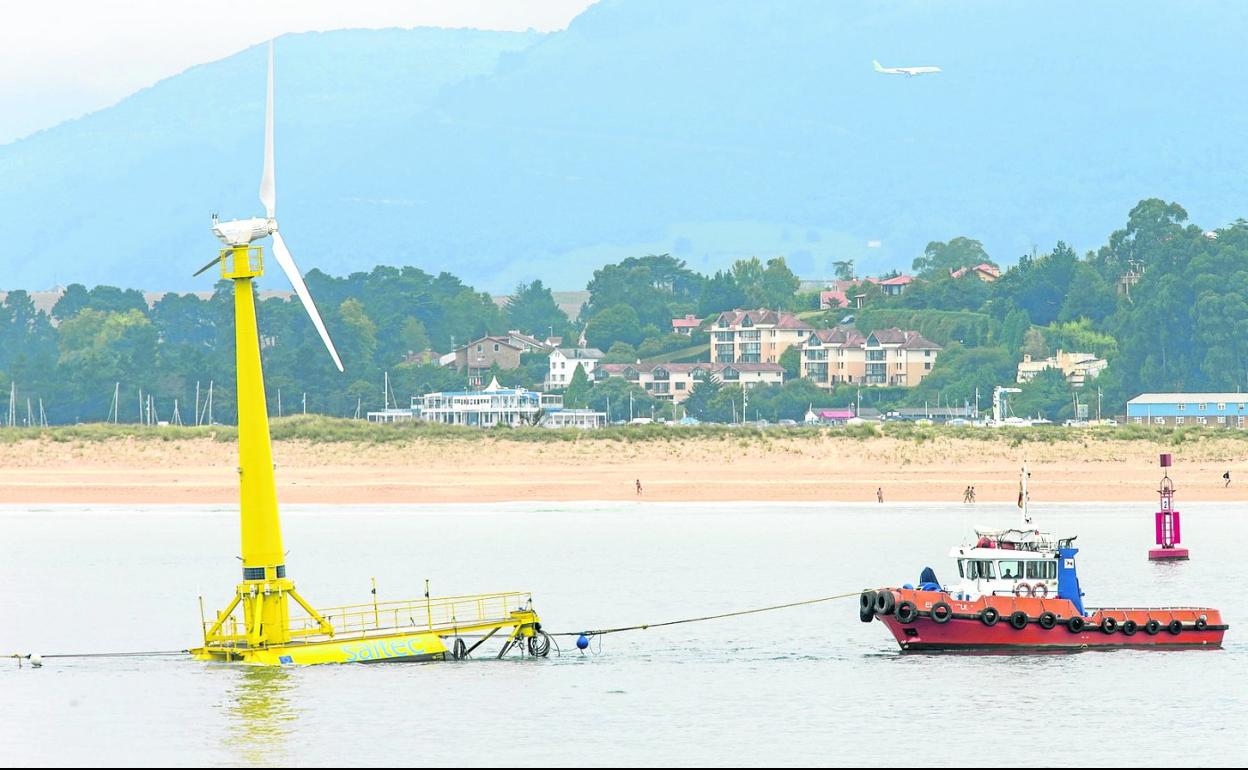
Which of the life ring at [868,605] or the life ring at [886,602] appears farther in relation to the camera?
the life ring at [868,605]

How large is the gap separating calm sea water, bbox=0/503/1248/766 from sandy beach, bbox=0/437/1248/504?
27.4 meters

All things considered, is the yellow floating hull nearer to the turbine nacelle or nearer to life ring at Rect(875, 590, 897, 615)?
the turbine nacelle

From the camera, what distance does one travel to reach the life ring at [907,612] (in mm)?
56500

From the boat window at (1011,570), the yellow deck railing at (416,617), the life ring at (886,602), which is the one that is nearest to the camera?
the yellow deck railing at (416,617)

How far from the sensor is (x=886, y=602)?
2224 inches

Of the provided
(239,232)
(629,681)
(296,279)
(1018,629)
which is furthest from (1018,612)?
(239,232)

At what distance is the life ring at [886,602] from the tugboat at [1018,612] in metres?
0.03

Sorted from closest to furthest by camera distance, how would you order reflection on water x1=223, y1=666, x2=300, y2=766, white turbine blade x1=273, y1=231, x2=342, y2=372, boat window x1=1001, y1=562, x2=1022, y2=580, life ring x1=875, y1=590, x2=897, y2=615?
1. reflection on water x1=223, y1=666, x2=300, y2=766
2. white turbine blade x1=273, y1=231, x2=342, y2=372
3. life ring x1=875, y1=590, x2=897, y2=615
4. boat window x1=1001, y1=562, x2=1022, y2=580

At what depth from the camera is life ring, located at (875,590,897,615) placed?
185 ft

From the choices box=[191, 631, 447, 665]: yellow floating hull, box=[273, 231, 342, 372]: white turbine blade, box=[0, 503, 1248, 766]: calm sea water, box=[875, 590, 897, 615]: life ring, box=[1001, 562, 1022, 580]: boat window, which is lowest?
box=[0, 503, 1248, 766]: calm sea water

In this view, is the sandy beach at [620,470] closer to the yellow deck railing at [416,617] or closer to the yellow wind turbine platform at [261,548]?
the yellow deck railing at [416,617]

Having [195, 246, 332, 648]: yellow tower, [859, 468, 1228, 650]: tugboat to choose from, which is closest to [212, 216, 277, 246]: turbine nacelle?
[195, 246, 332, 648]: yellow tower

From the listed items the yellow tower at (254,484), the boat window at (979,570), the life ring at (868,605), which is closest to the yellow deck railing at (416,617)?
the yellow tower at (254,484)

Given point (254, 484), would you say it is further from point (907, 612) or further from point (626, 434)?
point (626, 434)
